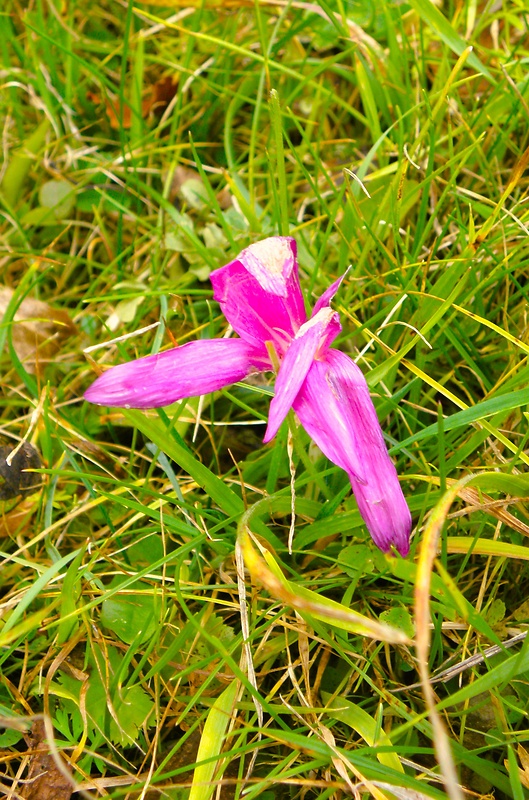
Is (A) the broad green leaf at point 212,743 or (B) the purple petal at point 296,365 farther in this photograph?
(A) the broad green leaf at point 212,743

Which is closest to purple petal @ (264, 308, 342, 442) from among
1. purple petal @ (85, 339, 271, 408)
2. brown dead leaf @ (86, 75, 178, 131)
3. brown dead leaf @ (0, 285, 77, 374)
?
purple petal @ (85, 339, 271, 408)

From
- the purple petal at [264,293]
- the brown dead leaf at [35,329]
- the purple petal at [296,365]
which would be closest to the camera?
the purple petal at [296,365]

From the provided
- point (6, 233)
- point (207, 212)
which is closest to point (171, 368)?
point (207, 212)

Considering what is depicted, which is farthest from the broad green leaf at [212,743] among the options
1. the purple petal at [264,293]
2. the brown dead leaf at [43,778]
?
the purple petal at [264,293]

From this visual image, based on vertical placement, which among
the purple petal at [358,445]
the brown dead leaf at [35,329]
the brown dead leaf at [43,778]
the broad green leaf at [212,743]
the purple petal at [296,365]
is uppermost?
the purple petal at [296,365]

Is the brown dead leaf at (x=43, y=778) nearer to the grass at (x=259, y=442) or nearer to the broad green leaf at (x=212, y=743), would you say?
the grass at (x=259, y=442)

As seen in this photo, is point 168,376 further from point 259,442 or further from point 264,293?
point 259,442

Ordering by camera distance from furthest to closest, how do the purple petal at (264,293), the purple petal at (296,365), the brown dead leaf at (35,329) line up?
the brown dead leaf at (35,329) → the purple petal at (264,293) → the purple petal at (296,365)
